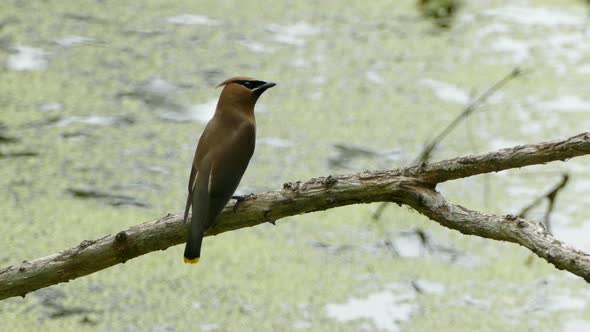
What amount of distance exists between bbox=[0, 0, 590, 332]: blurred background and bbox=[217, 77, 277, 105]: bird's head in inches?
31.0

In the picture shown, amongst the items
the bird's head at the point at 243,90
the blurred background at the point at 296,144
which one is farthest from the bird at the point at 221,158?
the blurred background at the point at 296,144

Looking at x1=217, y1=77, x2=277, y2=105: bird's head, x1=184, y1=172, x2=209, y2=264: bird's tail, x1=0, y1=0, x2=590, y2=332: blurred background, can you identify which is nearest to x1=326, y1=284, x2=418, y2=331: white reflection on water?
x1=0, y1=0, x2=590, y2=332: blurred background

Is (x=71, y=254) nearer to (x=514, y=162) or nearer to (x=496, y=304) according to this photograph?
(x=514, y=162)

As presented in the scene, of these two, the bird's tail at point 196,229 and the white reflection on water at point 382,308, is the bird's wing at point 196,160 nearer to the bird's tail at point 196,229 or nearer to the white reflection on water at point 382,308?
the bird's tail at point 196,229

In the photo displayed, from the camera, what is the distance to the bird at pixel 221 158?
2.01 metres

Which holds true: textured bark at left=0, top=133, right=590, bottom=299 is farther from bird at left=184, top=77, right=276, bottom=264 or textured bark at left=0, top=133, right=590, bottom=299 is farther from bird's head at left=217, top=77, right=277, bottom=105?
bird's head at left=217, top=77, right=277, bottom=105

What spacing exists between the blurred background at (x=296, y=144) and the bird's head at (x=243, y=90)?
0.79 metres

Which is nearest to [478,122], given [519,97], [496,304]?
[519,97]

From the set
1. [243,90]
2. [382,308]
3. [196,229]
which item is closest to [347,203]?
[196,229]

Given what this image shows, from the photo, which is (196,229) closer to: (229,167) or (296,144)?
(229,167)

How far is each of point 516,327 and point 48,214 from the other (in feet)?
5.47

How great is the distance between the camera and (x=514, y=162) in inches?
74.9

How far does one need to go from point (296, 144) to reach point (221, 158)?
167 cm

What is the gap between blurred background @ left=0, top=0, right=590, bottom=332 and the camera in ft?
9.72
